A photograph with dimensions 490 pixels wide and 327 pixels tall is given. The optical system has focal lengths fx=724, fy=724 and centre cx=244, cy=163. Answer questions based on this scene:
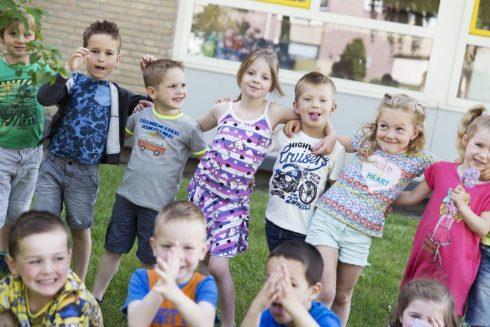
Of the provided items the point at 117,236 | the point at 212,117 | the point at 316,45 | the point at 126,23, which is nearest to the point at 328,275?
the point at 212,117

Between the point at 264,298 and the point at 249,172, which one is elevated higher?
the point at 249,172

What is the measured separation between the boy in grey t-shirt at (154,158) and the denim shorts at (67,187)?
0.21 m

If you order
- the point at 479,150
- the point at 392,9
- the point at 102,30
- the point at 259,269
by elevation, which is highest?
the point at 392,9

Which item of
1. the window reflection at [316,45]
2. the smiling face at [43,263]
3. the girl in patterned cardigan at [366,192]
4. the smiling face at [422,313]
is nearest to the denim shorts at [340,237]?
the girl in patterned cardigan at [366,192]

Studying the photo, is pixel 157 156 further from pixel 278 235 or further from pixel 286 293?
pixel 286 293

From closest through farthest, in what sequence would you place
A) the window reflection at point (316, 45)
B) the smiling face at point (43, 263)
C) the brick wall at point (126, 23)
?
the smiling face at point (43, 263), the brick wall at point (126, 23), the window reflection at point (316, 45)

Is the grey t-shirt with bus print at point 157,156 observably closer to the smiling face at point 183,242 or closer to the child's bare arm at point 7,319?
the smiling face at point 183,242

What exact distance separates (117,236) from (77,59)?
112cm

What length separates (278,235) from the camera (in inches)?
172

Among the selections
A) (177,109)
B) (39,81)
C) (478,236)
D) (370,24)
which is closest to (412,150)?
(478,236)

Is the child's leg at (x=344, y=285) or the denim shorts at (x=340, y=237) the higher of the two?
the denim shorts at (x=340, y=237)

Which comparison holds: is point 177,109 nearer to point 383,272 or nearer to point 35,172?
point 35,172

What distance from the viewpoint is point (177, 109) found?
453cm

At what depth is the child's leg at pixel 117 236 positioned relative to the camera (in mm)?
4516
